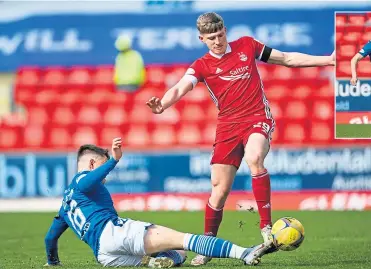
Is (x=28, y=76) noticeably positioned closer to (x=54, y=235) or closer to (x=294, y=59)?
(x=294, y=59)

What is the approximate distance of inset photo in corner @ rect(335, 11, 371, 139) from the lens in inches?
328

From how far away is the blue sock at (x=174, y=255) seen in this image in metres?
7.81

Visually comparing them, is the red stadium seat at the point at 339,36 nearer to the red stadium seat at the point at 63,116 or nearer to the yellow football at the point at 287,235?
the yellow football at the point at 287,235

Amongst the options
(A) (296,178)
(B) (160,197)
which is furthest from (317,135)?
Result: (B) (160,197)

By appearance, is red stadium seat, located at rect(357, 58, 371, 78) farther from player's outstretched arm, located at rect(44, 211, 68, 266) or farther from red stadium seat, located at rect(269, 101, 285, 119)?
red stadium seat, located at rect(269, 101, 285, 119)

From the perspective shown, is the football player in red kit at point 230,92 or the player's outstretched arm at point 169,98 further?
the football player in red kit at point 230,92

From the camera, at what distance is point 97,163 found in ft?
26.1

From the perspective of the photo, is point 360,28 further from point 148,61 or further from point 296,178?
point 148,61

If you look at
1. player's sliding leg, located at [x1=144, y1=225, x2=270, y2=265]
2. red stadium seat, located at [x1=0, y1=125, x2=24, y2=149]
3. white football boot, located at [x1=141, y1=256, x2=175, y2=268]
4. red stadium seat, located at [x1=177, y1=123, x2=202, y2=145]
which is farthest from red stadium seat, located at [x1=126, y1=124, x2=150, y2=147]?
player's sliding leg, located at [x1=144, y1=225, x2=270, y2=265]

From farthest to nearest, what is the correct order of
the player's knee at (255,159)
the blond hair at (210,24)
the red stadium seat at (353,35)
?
the red stadium seat at (353,35) < the blond hair at (210,24) < the player's knee at (255,159)

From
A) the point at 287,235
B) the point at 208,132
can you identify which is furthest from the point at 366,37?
the point at 208,132

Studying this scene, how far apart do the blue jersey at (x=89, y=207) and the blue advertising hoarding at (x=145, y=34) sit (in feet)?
31.2

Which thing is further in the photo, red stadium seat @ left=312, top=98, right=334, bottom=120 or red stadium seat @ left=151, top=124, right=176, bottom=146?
red stadium seat @ left=151, top=124, right=176, bottom=146

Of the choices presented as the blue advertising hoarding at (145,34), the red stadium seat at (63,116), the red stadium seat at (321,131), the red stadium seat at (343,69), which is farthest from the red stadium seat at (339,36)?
the red stadium seat at (63,116)
